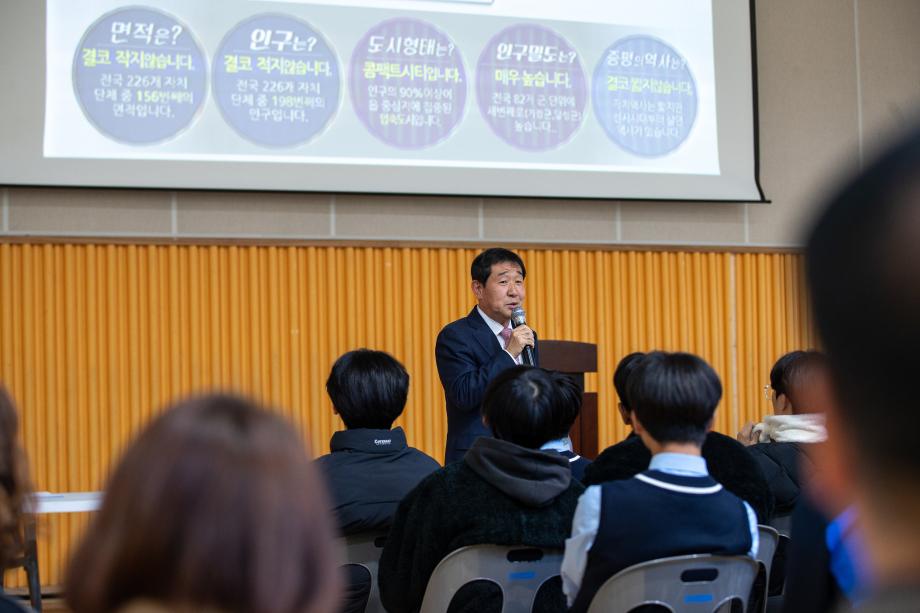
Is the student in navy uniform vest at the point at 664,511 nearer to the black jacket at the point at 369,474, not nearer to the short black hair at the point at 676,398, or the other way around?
the short black hair at the point at 676,398

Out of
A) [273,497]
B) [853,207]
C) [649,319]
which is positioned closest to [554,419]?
[273,497]

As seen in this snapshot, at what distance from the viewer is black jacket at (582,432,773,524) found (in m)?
2.21

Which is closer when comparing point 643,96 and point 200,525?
point 200,525

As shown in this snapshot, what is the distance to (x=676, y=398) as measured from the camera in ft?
6.26

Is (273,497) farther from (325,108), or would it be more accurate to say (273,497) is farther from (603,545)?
(325,108)

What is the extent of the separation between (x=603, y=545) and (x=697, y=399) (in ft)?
1.15

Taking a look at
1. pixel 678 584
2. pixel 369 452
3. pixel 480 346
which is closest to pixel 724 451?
pixel 678 584

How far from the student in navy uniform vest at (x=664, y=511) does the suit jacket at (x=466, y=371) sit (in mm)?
1198

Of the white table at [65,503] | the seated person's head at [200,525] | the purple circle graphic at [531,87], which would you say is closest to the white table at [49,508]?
the white table at [65,503]

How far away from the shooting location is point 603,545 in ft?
5.86

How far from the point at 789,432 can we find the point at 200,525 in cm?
214

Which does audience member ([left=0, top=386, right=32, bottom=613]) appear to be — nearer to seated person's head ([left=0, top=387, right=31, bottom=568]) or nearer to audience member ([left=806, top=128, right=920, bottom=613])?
seated person's head ([left=0, top=387, right=31, bottom=568])

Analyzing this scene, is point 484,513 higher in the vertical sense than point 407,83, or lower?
lower

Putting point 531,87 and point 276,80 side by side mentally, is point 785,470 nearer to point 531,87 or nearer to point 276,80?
point 531,87
